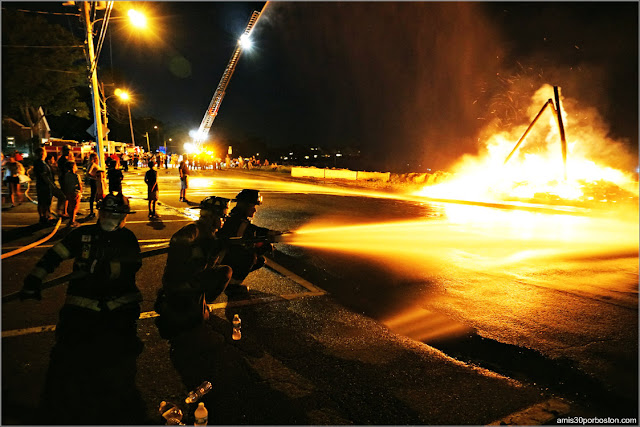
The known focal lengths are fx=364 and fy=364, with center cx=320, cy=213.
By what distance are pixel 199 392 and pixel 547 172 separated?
28878mm

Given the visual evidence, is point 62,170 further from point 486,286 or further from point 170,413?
point 486,286

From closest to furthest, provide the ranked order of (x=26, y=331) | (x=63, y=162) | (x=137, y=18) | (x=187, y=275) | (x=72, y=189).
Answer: (x=187, y=275), (x=26, y=331), (x=72, y=189), (x=63, y=162), (x=137, y=18)

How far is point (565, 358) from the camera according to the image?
12.8ft

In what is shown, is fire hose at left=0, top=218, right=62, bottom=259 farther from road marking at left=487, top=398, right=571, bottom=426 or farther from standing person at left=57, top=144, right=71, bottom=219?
road marking at left=487, top=398, right=571, bottom=426

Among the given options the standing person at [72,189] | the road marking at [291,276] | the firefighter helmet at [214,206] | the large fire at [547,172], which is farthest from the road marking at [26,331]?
the large fire at [547,172]

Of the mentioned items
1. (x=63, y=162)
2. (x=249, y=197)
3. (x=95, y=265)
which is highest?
(x=63, y=162)

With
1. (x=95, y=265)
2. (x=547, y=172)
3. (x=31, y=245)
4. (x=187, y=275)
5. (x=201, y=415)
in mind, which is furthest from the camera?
(x=547, y=172)

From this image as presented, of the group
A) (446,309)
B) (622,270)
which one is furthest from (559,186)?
(446,309)

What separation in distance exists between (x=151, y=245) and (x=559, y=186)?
75.6 feet

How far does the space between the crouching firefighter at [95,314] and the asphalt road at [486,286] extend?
5.39 ft

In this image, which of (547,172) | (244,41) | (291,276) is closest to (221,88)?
(244,41)

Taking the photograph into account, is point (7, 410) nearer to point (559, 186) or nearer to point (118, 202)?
point (118, 202)

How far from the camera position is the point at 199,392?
9.78 feet

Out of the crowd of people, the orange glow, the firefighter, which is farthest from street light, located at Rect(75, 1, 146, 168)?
the crowd of people
